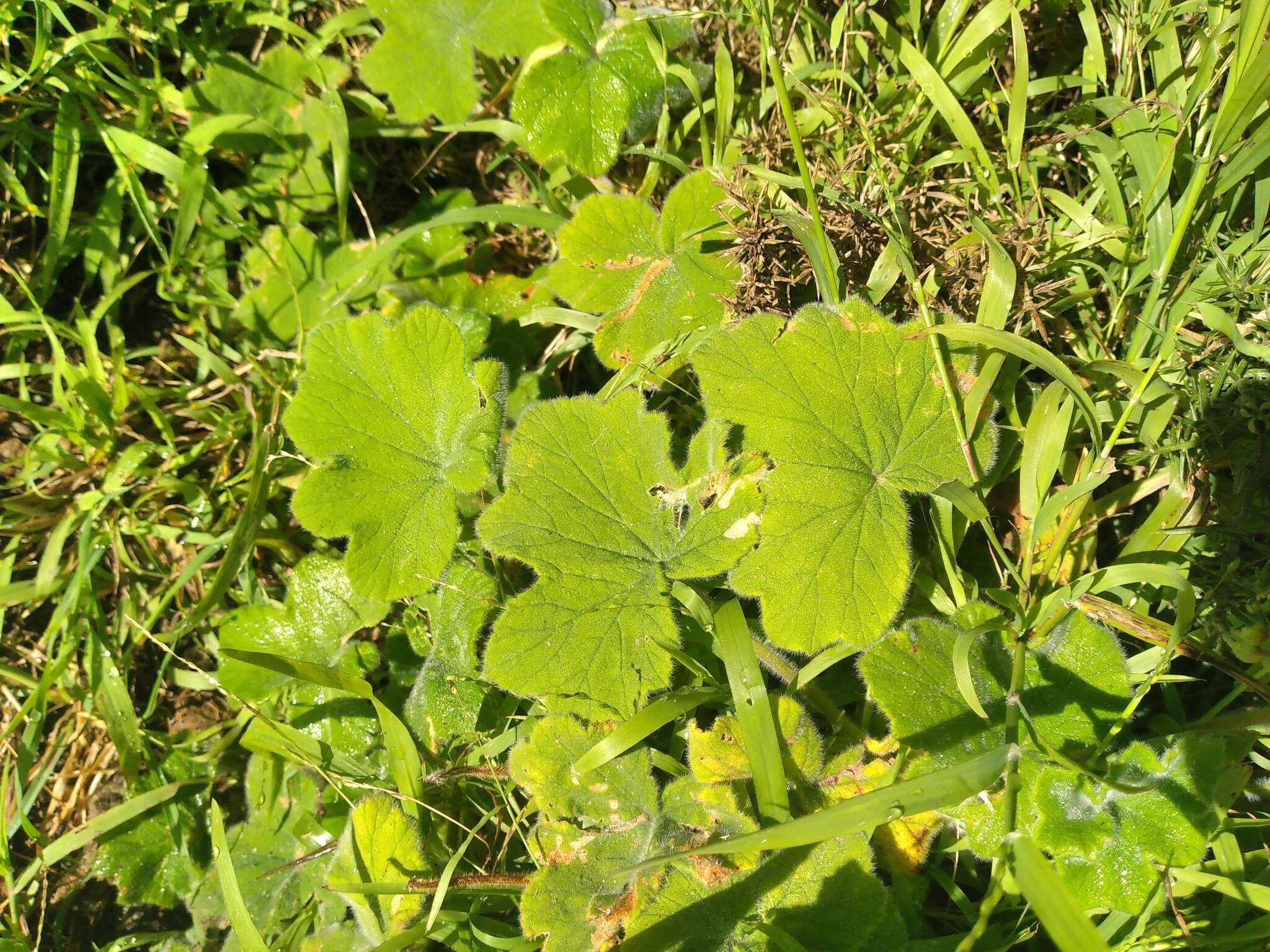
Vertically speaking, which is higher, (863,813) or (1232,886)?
(863,813)

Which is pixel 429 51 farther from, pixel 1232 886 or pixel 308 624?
pixel 1232 886

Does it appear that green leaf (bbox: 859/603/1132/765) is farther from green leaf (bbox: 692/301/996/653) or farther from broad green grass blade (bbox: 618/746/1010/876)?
broad green grass blade (bbox: 618/746/1010/876)

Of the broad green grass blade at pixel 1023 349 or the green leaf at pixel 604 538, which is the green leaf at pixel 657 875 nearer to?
the green leaf at pixel 604 538

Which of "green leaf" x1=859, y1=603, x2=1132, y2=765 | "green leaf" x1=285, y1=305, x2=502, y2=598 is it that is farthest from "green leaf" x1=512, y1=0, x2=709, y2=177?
"green leaf" x1=859, y1=603, x2=1132, y2=765

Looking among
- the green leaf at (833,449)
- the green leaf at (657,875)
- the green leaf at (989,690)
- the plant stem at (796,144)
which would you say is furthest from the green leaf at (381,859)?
the plant stem at (796,144)

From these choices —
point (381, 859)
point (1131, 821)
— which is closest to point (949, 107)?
point (1131, 821)

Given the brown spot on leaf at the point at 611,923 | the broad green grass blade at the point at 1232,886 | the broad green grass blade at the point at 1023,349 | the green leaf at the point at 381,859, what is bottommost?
the green leaf at the point at 381,859
